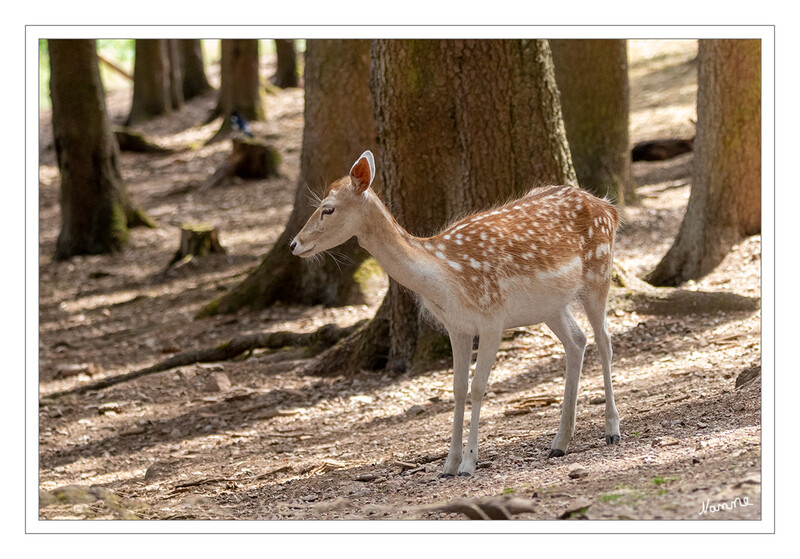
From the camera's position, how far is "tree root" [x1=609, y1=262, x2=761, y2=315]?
9.27 m

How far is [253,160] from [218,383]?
10525 millimetres

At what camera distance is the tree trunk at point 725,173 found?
10.6 m

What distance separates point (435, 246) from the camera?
20.1ft

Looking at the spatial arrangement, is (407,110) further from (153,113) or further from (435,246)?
(153,113)

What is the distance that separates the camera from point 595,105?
13.9 metres

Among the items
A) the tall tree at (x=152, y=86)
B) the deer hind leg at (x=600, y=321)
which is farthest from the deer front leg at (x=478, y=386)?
the tall tree at (x=152, y=86)

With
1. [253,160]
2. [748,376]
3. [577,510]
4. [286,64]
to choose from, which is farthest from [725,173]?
[286,64]

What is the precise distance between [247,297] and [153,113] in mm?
16563

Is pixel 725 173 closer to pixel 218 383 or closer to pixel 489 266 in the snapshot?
pixel 489 266

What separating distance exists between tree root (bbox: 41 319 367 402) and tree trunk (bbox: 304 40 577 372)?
1.66 m

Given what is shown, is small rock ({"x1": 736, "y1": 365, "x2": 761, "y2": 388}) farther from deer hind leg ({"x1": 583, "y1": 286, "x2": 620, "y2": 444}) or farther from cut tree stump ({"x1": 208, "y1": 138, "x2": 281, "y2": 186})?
cut tree stump ({"x1": 208, "y1": 138, "x2": 281, "y2": 186})

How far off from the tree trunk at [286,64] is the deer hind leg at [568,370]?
22269 mm

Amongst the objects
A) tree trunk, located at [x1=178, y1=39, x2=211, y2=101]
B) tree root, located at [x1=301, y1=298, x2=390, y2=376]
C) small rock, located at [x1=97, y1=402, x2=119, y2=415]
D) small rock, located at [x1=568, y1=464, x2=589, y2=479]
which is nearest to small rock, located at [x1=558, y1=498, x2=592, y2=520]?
small rock, located at [x1=568, y1=464, x2=589, y2=479]

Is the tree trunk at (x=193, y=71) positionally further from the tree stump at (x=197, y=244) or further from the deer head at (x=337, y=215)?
the deer head at (x=337, y=215)
